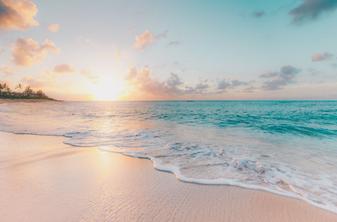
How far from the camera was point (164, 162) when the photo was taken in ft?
17.0

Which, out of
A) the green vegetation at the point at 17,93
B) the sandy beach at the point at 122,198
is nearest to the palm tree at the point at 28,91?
the green vegetation at the point at 17,93

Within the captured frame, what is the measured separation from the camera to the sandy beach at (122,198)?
272cm

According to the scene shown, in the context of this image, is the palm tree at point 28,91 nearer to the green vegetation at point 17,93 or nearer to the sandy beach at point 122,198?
the green vegetation at point 17,93

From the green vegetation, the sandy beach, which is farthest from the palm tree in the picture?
the sandy beach

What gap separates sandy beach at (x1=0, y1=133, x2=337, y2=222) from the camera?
272 cm

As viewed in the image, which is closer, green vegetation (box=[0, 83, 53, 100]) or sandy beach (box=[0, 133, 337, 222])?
sandy beach (box=[0, 133, 337, 222])

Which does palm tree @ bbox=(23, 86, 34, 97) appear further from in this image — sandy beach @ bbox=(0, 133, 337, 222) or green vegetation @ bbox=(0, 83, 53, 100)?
sandy beach @ bbox=(0, 133, 337, 222)

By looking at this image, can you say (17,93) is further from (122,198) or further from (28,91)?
(122,198)

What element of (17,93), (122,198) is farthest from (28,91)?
(122,198)

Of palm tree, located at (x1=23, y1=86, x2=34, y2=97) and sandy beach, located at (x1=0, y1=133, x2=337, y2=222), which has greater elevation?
palm tree, located at (x1=23, y1=86, x2=34, y2=97)

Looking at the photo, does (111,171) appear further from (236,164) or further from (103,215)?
(236,164)

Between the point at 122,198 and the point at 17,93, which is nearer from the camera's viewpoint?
the point at 122,198

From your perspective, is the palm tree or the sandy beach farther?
A: the palm tree

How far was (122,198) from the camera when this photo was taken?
316 cm
